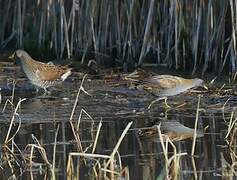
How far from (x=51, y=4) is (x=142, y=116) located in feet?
12.0

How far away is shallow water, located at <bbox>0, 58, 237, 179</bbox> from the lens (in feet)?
22.3

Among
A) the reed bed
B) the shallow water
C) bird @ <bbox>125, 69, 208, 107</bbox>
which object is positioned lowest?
the shallow water

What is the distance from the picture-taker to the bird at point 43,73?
35.1ft

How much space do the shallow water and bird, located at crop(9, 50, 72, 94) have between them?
0.51 feet

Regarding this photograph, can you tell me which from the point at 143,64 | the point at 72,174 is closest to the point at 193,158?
the point at 72,174

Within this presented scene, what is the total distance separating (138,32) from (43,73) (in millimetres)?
→ 1733

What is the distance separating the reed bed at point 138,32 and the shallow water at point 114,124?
2.42 ft

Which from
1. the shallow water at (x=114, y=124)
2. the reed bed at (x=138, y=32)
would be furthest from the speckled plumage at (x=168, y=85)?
the reed bed at (x=138, y=32)

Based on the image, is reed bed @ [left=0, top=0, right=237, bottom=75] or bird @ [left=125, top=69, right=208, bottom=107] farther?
reed bed @ [left=0, top=0, right=237, bottom=75]

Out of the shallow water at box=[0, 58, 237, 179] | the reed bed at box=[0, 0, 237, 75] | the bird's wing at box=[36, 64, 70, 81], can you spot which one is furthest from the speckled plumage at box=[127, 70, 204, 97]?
the bird's wing at box=[36, 64, 70, 81]

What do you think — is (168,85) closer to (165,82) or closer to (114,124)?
(165,82)

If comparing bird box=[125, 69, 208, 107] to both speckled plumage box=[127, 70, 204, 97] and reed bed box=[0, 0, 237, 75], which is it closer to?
Answer: speckled plumage box=[127, 70, 204, 97]

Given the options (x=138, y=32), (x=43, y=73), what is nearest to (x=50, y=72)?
(x=43, y=73)

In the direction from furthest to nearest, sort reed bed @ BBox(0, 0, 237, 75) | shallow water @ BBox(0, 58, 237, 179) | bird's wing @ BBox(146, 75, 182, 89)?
1. reed bed @ BBox(0, 0, 237, 75)
2. bird's wing @ BBox(146, 75, 182, 89)
3. shallow water @ BBox(0, 58, 237, 179)
